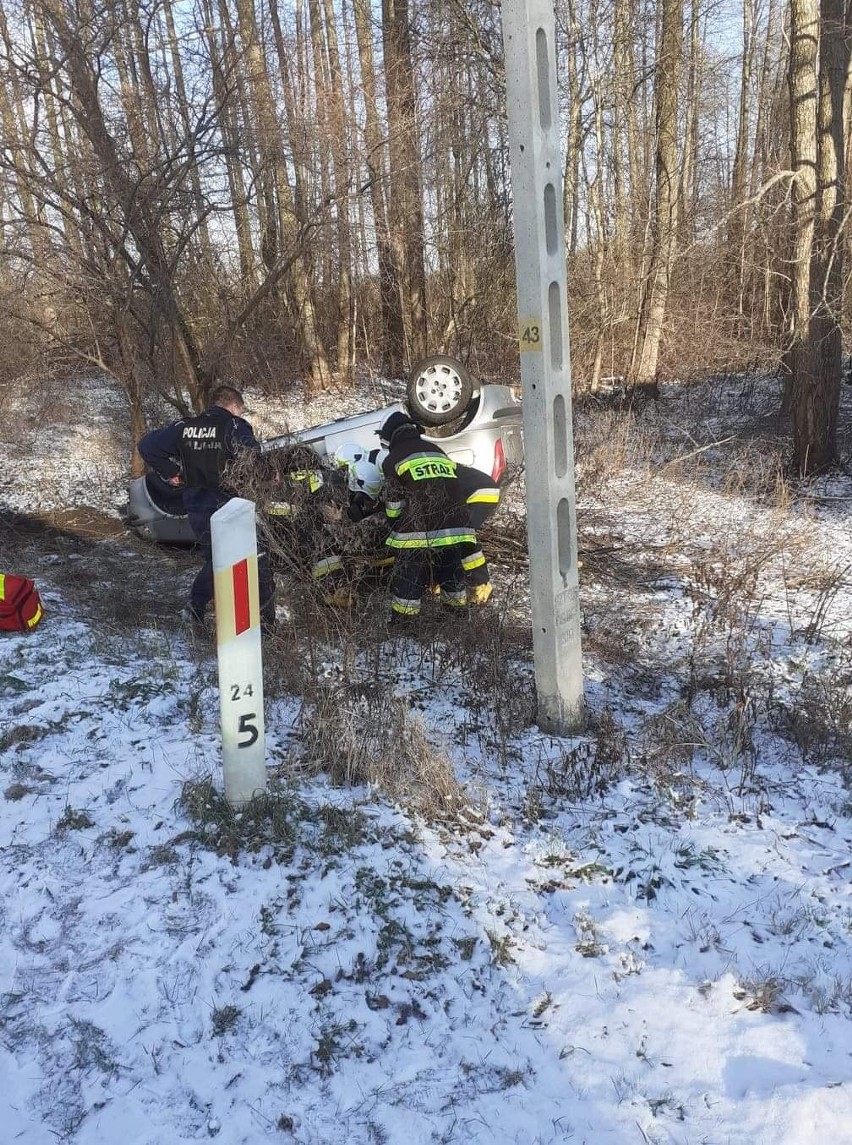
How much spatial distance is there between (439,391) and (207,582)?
2.80 m

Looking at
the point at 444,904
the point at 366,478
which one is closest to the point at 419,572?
the point at 366,478

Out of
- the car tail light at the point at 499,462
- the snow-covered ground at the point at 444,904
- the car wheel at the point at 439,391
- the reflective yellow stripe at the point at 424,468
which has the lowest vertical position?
the snow-covered ground at the point at 444,904

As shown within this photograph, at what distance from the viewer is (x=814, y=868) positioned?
3.30 m

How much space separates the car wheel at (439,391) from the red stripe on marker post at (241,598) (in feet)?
14.0

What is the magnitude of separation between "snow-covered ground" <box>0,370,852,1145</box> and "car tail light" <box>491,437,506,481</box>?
209 cm

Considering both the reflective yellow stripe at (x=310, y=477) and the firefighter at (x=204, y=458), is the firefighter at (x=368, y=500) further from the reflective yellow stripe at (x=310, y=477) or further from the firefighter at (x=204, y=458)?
the firefighter at (x=204, y=458)

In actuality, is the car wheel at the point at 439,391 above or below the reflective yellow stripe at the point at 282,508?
above

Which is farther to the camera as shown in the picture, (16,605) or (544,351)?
(16,605)

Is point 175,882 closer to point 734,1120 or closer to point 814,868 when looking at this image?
point 734,1120

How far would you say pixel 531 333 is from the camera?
3.81 meters

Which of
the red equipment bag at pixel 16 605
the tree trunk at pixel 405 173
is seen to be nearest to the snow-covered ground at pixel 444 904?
the red equipment bag at pixel 16 605

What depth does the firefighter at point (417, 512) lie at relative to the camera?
5.25 m

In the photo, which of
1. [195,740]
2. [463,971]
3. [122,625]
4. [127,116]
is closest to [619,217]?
[127,116]

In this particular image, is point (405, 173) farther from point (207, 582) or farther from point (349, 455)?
point (207, 582)
